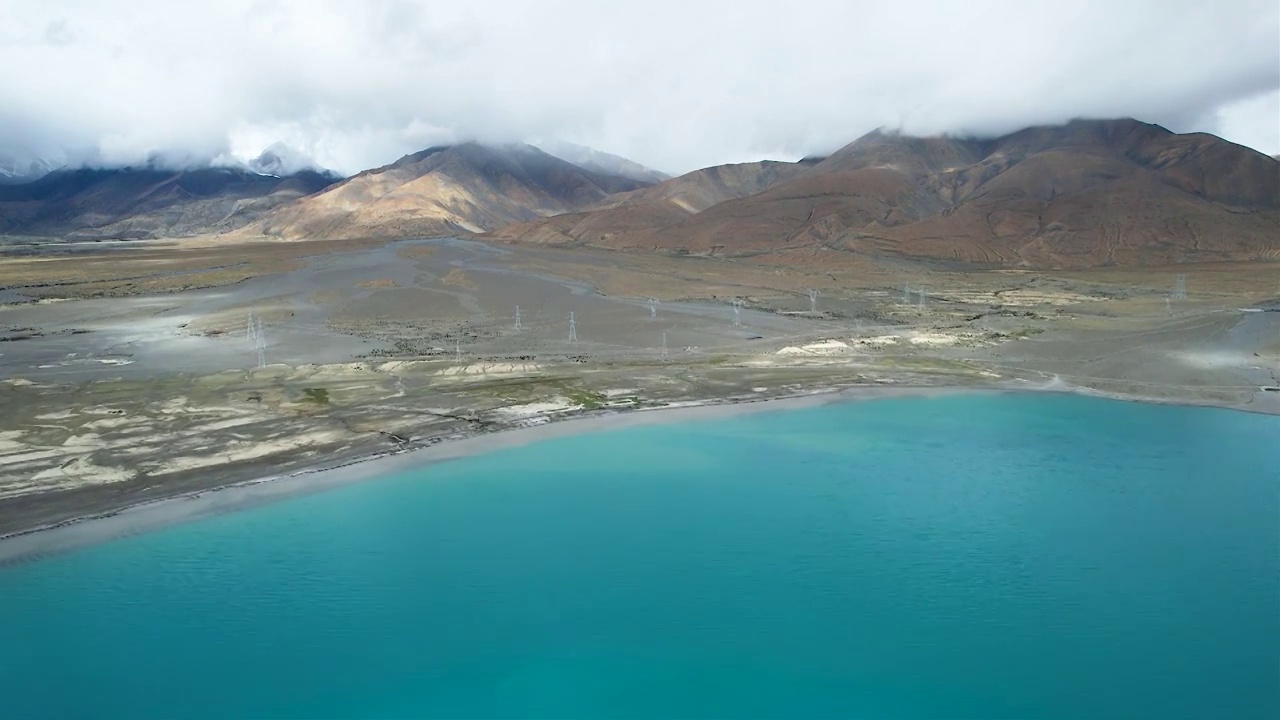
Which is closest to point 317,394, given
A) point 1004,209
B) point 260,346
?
point 260,346

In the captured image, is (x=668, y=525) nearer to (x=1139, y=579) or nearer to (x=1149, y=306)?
(x=1139, y=579)

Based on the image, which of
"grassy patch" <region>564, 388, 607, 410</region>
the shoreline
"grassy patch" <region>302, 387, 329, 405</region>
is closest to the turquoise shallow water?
the shoreline

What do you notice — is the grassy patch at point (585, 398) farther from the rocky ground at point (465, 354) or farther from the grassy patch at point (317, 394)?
the grassy patch at point (317, 394)

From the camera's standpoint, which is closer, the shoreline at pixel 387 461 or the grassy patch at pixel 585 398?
the shoreline at pixel 387 461

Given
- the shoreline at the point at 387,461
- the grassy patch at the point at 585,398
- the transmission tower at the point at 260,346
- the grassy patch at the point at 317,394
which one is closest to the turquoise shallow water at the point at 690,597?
the shoreline at the point at 387,461

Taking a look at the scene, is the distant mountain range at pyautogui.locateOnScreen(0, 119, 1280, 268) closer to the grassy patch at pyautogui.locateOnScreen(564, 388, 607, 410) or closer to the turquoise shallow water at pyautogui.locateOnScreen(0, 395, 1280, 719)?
the grassy patch at pyautogui.locateOnScreen(564, 388, 607, 410)

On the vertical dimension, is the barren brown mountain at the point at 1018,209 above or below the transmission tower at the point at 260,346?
above

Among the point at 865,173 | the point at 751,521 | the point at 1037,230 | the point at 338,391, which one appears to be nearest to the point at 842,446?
the point at 751,521
